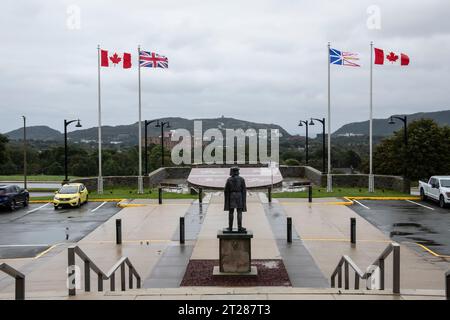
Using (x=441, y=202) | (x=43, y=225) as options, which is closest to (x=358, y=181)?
(x=441, y=202)

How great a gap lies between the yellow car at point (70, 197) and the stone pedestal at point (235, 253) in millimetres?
18353

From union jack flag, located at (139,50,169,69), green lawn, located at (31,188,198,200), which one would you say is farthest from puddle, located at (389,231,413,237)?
union jack flag, located at (139,50,169,69)

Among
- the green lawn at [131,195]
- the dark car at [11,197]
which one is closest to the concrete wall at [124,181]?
the green lawn at [131,195]

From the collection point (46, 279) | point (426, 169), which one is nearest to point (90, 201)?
point (46, 279)

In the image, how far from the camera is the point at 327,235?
2128cm

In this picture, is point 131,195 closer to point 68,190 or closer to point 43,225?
point 68,190

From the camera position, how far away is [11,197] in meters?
30.3

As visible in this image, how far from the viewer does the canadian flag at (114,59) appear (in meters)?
35.5

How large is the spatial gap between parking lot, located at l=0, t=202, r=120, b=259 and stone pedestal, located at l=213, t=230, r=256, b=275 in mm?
7253

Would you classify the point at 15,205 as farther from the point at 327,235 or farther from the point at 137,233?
the point at 327,235

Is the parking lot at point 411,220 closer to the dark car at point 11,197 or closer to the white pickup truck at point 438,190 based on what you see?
the white pickup truck at point 438,190
